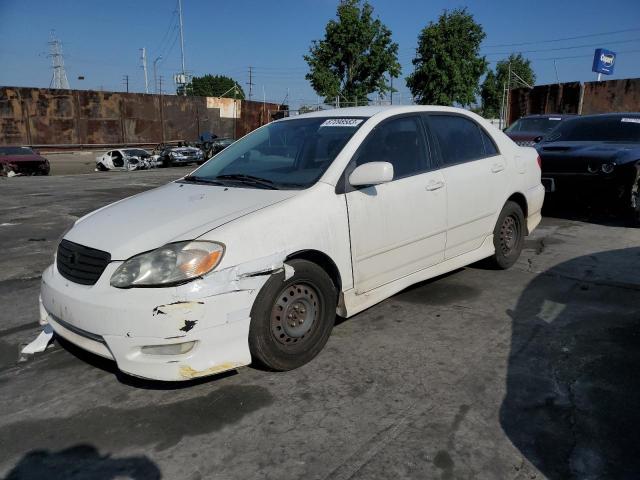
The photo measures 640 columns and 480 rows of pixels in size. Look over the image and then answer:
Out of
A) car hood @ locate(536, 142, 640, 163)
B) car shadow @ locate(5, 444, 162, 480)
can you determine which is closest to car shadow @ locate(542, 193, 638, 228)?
car hood @ locate(536, 142, 640, 163)

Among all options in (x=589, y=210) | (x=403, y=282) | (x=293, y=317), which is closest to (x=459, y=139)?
(x=403, y=282)

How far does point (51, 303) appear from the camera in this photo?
310 cm

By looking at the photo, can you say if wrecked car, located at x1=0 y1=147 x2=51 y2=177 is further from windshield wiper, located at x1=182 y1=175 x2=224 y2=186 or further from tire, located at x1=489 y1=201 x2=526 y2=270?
tire, located at x1=489 y1=201 x2=526 y2=270

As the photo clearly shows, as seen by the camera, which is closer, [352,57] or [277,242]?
[277,242]

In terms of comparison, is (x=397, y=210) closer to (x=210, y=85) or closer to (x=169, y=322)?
(x=169, y=322)

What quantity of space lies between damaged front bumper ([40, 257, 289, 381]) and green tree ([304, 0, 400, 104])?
34.7 m

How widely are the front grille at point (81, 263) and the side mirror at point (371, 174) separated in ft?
5.11

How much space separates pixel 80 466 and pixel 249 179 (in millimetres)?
→ 2065

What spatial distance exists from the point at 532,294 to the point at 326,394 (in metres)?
2.40

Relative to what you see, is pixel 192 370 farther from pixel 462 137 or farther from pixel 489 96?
pixel 489 96

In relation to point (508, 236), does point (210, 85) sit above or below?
above

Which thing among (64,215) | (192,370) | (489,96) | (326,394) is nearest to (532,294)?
(326,394)

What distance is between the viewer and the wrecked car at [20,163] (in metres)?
20.7

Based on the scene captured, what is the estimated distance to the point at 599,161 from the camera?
22.9ft
